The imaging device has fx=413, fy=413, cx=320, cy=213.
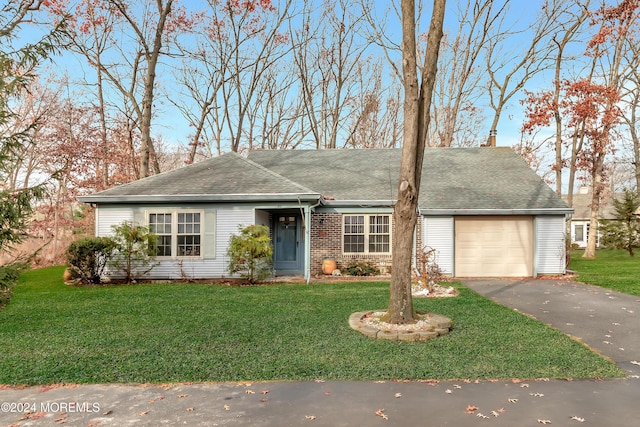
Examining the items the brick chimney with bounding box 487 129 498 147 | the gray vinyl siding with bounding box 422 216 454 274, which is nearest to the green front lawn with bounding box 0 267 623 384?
the gray vinyl siding with bounding box 422 216 454 274

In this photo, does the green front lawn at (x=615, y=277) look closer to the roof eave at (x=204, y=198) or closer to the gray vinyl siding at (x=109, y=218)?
the roof eave at (x=204, y=198)

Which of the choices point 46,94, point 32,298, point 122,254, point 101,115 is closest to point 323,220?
point 122,254

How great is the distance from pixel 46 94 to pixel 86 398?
24.3 m

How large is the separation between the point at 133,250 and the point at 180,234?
4.75ft

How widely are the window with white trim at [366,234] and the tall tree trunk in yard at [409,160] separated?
711 centimetres

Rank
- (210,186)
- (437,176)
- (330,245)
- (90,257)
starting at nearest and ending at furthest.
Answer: (90,257), (210,186), (330,245), (437,176)

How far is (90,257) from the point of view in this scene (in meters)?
12.1

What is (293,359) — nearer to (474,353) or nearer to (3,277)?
(474,353)

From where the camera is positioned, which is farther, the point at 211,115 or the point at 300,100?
the point at 300,100

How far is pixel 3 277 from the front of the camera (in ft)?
12.0

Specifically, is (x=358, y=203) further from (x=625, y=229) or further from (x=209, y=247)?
(x=625, y=229)

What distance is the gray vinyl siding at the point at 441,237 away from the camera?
45.3 ft

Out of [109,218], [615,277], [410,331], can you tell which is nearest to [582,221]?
[615,277]

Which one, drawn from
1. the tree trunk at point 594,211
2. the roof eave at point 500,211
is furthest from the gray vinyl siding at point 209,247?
the tree trunk at point 594,211
